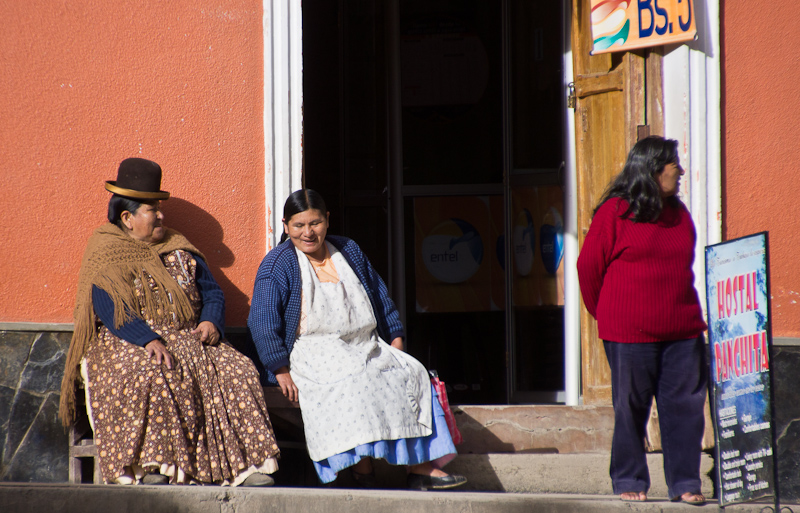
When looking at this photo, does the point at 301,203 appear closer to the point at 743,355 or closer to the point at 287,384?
the point at 287,384

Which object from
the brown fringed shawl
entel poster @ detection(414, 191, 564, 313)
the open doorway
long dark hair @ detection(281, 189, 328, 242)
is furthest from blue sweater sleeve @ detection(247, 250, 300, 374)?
entel poster @ detection(414, 191, 564, 313)

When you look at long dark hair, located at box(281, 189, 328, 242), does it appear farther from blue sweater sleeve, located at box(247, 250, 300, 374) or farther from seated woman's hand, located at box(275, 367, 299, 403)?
seated woman's hand, located at box(275, 367, 299, 403)

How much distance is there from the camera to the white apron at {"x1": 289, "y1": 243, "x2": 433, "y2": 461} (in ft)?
10.8

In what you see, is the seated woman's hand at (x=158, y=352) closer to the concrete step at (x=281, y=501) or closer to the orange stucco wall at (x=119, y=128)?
the concrete step at (x=281, y=501)

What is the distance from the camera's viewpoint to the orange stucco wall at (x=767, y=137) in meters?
3.92

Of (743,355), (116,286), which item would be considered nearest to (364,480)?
(116,286)

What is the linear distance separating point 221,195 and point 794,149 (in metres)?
3.04

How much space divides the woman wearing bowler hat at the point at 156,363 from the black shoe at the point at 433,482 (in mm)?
628

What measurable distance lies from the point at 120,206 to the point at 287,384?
123 cm

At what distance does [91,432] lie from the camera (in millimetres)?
3633

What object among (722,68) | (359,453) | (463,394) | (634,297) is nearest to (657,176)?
(634,297)

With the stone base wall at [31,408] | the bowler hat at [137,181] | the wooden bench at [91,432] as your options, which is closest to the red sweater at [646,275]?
the wooden bench at [91,432]

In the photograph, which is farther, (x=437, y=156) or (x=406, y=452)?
(x=437, y=156)

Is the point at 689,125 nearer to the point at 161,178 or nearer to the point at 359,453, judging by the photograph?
the point at 359,453
